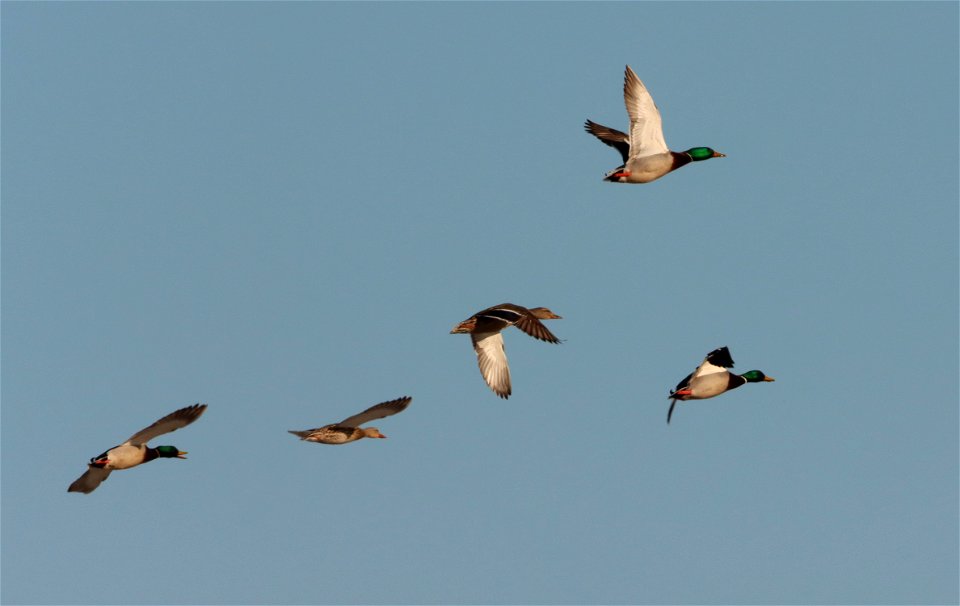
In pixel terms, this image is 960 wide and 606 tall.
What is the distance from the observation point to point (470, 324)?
3641cm

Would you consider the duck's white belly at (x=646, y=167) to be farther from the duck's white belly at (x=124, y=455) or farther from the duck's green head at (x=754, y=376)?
the duck's white belly at (x=124, y=455)

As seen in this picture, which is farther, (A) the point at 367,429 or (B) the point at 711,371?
(A) the point at 367,429

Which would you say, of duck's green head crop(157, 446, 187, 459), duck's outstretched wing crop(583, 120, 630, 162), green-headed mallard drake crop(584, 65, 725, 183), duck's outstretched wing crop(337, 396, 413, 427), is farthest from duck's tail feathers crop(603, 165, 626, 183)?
duck's green head crop(157, 446, 187, 459)

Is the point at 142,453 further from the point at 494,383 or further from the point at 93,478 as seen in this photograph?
the point at 494,383

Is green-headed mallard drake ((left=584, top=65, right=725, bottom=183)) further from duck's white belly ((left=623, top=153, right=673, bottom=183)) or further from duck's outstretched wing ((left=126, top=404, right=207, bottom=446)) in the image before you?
duck's outstretched wing ((left=126, top=404, right=207, bottom=446))

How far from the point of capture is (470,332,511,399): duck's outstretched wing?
36719mm

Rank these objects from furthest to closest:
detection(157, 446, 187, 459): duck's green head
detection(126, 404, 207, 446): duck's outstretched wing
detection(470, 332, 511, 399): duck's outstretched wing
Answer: detection(470, 332, 511, 399): duck's outstretched wing → detection(157, 446, 187, 459): duck's green head → detection(126, 404, 207, 446): duck's outstretched wing

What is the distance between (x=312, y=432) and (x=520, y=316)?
528cm

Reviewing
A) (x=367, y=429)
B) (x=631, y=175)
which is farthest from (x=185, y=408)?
(x=631, y=175)

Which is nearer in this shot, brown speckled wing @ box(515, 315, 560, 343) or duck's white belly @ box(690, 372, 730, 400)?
duck's white belly @ box(690, 372, 730, 400)

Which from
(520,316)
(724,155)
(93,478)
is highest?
(724,155)

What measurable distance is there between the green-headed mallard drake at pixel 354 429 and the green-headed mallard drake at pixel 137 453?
2.73m

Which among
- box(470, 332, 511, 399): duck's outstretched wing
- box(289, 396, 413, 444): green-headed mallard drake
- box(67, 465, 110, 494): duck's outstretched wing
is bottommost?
box(67, 465, 110, 494): duck's outstretched wing

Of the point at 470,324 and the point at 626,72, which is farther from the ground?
the point at 626,72
